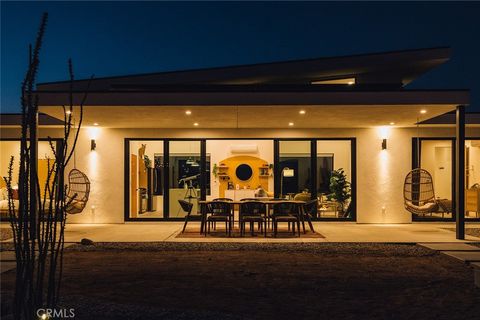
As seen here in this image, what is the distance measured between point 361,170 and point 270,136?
248 cm

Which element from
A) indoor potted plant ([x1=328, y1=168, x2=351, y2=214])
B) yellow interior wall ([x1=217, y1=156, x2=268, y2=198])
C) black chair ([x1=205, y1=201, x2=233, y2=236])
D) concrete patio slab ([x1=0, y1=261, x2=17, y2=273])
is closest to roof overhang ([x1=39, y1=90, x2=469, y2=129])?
black chair ([x1=205, y1=201, x2=233, y2=236])

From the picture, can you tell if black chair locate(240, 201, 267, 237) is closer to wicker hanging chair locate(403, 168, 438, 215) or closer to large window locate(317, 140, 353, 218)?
large window locate(317, 140, 353, 218)

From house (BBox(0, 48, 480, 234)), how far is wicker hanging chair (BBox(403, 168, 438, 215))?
349 mm

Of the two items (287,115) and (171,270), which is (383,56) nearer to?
(287,115)

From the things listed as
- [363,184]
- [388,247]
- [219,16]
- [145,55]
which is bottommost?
[388,247]

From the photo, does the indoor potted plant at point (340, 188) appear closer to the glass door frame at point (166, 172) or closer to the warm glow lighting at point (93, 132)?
the glass door frame at point (166, 172)

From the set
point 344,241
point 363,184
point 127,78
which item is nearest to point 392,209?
point 363,184

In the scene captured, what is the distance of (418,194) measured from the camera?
12.2 meters

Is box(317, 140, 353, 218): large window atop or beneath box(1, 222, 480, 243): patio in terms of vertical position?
atop

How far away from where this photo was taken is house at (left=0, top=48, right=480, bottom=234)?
8789 millimetres

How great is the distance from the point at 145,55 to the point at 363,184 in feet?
89.4

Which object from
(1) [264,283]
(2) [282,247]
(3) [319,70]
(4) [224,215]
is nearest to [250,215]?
(4) [224,215]

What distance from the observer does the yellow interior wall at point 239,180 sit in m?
14.3

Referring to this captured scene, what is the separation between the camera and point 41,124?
1155cm
